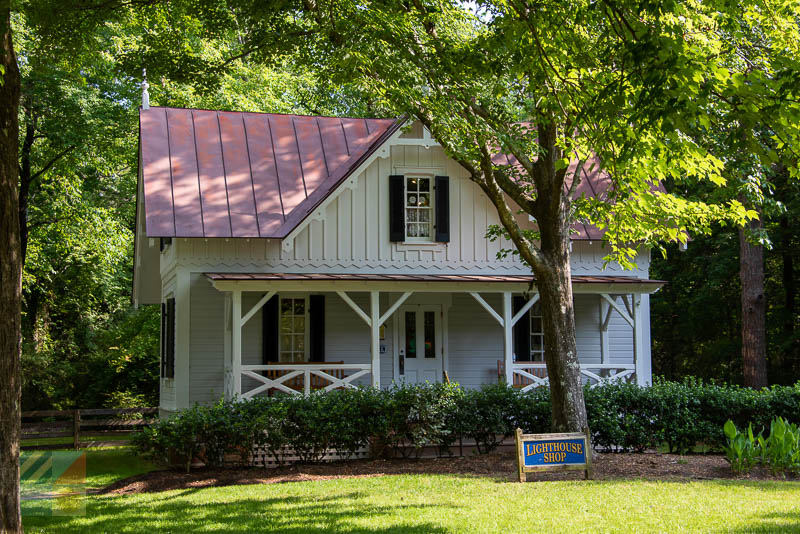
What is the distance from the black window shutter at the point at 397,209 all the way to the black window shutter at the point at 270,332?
116 inches

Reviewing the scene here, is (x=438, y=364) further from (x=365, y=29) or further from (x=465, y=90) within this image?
(x=365, y=29)

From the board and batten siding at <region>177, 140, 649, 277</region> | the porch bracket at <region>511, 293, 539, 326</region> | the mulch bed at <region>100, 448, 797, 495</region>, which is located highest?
the board and batten siding at <region>177, 140, 649, 277</region>

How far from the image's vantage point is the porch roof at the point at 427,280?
15.5 m

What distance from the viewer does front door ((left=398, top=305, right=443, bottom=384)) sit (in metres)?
18.5

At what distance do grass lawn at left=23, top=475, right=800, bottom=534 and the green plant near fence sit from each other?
0.79 meters

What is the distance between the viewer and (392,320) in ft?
61.2

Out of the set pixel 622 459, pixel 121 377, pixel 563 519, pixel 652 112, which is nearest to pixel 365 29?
pixel 652 112

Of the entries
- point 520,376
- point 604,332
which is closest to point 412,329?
point 520,376

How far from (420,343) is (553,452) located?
24.9 feet

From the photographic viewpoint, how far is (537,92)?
10992 millimetres

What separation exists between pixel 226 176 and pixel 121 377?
41.0ft

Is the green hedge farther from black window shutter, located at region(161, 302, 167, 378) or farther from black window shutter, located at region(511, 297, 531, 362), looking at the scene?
black window shutter, located at region(161, 302, 167, 378)

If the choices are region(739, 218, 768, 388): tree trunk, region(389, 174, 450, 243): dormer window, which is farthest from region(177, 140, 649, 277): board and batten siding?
region(739, 218, 768, 388): tree trunk

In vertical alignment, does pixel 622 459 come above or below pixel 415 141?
below
